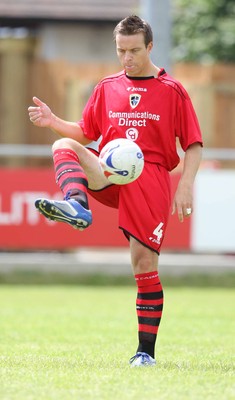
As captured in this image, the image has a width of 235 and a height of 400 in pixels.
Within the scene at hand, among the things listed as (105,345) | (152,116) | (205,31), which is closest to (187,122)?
(152,116)

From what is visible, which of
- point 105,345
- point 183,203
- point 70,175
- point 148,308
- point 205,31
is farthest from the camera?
point 205,31

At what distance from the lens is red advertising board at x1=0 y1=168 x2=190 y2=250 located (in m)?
15.0

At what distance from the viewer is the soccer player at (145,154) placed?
290 inches

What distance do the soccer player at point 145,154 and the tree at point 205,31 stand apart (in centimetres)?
1972

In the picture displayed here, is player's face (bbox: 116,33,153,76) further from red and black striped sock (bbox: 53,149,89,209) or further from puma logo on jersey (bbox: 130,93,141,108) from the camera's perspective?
red and black striped sock (bbox: 53,149,89,209)

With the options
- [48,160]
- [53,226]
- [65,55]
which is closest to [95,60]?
[65,55]

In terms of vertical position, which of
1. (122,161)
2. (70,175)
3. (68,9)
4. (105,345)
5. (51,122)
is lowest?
(105,345)

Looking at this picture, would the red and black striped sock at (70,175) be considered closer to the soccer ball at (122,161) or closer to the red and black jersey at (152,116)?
the soccer ball at (122,161)

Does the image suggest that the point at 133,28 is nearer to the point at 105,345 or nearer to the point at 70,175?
the point at 70,175

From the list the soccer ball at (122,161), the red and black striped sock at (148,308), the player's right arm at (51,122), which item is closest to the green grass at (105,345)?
the red and black striped sock at (148,308)

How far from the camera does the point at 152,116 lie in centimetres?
741

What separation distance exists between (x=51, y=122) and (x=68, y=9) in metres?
18.0

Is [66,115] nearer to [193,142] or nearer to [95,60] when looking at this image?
[95,60]

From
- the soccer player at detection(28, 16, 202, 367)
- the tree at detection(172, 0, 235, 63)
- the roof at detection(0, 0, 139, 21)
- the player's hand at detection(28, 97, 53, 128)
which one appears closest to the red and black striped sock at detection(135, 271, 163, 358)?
the soccer player at detection(28, 16, 202, 367)
